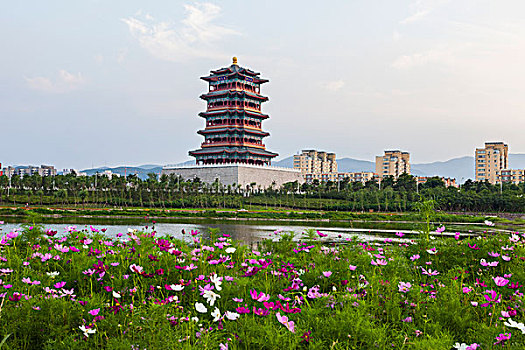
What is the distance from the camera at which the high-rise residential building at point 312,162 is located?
138750mm

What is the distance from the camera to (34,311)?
412 cm

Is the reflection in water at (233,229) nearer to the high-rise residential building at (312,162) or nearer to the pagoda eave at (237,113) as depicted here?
the pagoda eave at (237,113)

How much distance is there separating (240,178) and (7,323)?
62175 millimetres

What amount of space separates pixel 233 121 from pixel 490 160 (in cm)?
8627

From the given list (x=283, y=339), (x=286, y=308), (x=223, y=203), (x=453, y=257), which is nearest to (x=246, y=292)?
(x=286, y=308)

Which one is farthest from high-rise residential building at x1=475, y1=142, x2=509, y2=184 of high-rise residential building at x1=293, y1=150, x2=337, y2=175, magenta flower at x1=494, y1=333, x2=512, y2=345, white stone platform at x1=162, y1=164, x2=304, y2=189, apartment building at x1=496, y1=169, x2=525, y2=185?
magenta flower at x1=494, y1=333, x2=512, y2=345

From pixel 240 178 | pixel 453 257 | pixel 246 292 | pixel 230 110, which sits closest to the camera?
pixel 246 292

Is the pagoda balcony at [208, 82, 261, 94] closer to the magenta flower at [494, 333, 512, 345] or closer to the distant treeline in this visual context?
the distant treeline

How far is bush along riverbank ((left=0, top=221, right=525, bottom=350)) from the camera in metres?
3.81

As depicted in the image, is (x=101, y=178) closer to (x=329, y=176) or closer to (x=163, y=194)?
(x=163, y=194)

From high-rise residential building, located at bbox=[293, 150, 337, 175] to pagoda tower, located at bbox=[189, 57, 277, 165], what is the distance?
63502mm

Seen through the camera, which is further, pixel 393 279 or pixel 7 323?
pixel 393 279

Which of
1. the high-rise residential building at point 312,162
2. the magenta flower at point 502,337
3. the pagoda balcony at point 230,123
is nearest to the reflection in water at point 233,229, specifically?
the magenta flower at point 502,337

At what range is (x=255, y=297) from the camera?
14.1 feet
